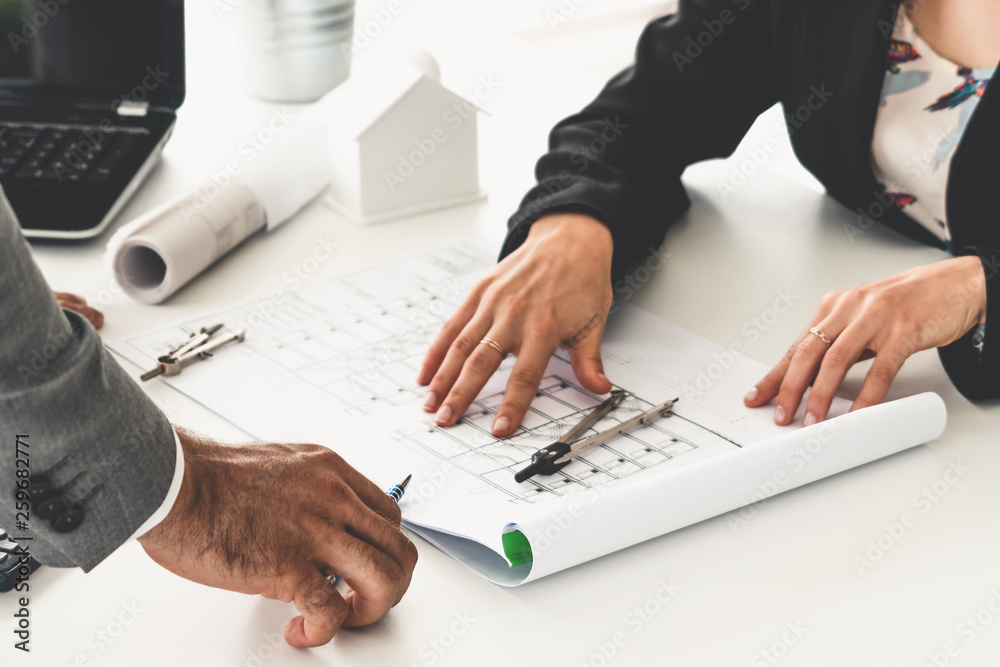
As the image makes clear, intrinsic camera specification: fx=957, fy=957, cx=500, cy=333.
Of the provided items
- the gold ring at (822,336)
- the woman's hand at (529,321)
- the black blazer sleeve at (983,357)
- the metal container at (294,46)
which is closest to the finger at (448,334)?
the woman's hand at (529,321)

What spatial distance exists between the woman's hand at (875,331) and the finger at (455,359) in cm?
27

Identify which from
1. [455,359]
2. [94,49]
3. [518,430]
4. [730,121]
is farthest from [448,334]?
[94,49]

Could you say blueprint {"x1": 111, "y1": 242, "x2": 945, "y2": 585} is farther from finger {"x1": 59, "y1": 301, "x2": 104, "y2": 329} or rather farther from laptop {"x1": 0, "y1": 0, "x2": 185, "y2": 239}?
laptop {"x1": 0, "y1": 0, "x2": 185, "y2": 239}

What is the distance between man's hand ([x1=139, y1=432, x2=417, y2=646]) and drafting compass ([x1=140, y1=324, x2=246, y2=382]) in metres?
0.27

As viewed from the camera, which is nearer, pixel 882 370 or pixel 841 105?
pixel 882 370

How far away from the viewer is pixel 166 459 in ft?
1.98

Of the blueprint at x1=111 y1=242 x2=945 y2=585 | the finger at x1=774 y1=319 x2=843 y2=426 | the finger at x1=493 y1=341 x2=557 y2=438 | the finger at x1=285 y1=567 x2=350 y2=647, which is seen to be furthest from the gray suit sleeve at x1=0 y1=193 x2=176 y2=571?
the finger at x1=774 y1=319 x2=843 y2=426

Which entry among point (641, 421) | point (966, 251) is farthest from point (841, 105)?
point (641, 421)

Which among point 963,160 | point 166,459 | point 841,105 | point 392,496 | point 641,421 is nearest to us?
point 166,459

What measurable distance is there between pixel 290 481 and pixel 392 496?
0.34 feet

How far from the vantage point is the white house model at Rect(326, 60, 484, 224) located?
1227mm

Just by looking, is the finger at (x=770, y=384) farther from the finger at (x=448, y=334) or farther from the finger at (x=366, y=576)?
the finger at (x=366, y=576)

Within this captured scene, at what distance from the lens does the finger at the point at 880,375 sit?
88 centimetres

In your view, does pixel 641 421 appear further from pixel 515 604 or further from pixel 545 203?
pixel 545 203
